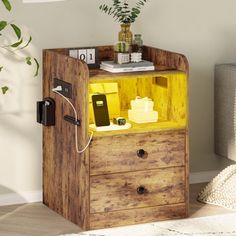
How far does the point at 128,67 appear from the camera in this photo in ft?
14.3

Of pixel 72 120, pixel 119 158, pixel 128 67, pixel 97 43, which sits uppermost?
pixel 97 43

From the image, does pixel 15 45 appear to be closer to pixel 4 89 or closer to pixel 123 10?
pixel 4 89

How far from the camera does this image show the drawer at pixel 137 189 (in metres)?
4.28

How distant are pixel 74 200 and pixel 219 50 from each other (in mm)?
1309

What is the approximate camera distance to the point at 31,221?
4.43 metres

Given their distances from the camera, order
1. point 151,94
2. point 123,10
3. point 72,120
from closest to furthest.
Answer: point 72,120
point 151,94
point 123,10

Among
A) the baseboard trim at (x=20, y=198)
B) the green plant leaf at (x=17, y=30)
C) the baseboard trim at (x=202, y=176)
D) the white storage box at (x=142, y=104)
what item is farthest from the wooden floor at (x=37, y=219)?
the green plant leaf at (x=17, y=30)

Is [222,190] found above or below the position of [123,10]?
below

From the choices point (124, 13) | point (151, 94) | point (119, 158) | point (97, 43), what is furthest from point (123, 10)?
point (119, 158)

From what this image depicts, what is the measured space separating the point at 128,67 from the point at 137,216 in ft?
2.36

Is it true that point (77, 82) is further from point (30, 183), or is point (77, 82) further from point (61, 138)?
point (30, 183)

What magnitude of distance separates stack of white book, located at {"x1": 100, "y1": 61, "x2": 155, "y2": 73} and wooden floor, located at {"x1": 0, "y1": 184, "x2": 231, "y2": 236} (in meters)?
0.77

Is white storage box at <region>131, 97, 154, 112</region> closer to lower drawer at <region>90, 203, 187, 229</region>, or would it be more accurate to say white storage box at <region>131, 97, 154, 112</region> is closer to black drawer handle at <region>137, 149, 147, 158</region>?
black drawer handle at <region>137, 149, 147, 158</region>

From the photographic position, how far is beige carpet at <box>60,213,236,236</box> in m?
4.23
